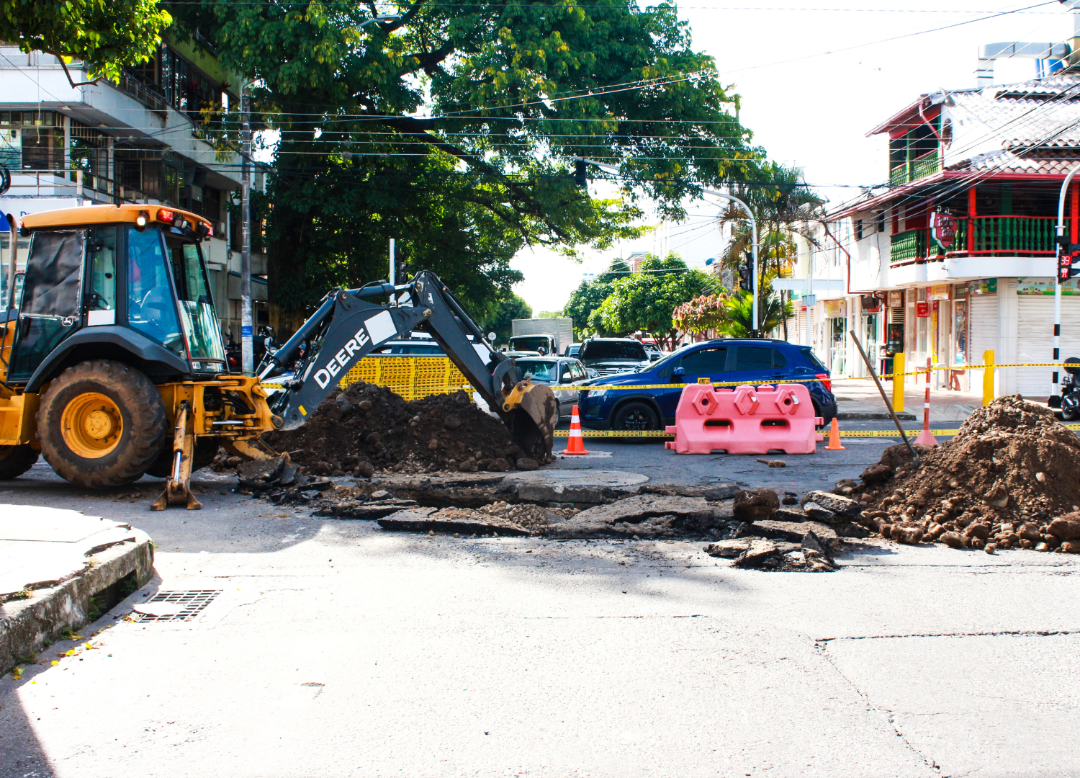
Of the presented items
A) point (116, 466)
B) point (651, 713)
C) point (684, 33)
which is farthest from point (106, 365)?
point (684, 33)

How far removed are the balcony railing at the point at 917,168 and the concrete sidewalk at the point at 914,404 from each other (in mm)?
6891

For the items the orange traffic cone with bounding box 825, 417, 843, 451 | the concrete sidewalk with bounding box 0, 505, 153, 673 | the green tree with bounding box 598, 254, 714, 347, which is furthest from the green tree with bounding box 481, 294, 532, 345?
the concrete sidewalk with bounding box 0, 505, 153, 673

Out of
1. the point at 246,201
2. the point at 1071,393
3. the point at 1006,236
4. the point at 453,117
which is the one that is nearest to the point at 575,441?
the point at 1071,393

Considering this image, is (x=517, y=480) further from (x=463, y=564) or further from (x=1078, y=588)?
(x=1078, y=588)

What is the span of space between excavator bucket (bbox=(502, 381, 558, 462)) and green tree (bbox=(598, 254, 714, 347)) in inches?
1942

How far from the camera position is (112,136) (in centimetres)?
2741

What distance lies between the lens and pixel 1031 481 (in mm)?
7992

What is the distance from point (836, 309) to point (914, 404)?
20.8 metres

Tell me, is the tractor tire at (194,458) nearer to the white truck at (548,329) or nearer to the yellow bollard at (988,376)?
the yellow bollard at (988,376)

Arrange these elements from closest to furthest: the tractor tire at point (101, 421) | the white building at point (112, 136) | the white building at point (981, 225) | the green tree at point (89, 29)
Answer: the green tree at point (89, 29), the tractor tire at point (101, 421), the white building at point (112, 136), the white building at point (981, 225)

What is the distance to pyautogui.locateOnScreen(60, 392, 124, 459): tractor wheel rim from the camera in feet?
30.5

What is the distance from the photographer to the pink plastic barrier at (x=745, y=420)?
46.1 feet

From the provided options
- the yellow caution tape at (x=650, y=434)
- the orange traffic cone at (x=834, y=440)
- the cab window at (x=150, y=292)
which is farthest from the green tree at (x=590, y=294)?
the cab window at (x=150, y=292)

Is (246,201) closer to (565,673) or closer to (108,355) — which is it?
(108,355)
